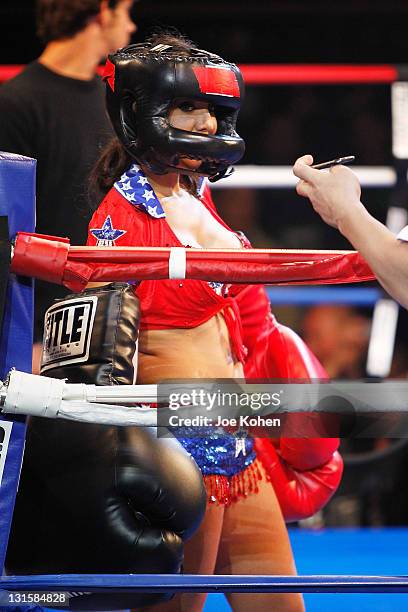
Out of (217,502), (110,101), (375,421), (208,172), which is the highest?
(110,101)

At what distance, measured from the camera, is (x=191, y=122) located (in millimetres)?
1542

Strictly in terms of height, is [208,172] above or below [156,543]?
above

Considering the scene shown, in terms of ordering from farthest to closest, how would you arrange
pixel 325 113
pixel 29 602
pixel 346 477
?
pixel 325 113 < pixel 346 477 < pixel 29 602

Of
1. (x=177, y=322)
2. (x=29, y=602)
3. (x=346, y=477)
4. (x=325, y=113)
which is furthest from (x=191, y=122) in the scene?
(x=325, y=113)

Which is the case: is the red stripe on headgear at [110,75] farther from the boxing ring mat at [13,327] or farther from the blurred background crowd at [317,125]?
the blurred background crowd at [317,125]

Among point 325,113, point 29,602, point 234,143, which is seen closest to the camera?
point 29,602

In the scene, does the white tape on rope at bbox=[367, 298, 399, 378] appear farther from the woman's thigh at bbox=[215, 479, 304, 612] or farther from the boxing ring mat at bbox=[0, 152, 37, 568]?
the boxing ring mat at bbox=[0, 152, 37, 568]

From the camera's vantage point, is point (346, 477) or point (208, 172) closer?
point (208, 172)

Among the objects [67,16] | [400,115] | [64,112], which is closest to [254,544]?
[64,112]

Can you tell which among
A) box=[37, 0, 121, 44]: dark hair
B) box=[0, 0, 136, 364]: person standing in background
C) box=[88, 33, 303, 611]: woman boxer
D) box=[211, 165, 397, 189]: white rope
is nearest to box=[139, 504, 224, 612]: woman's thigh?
box=[88, 33, 303, 611]: woman boxer

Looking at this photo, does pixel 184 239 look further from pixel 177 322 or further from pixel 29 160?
pixel 29 160

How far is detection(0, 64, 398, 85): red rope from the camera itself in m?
2.87

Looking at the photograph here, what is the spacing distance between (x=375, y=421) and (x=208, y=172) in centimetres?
48

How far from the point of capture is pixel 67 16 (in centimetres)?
245
